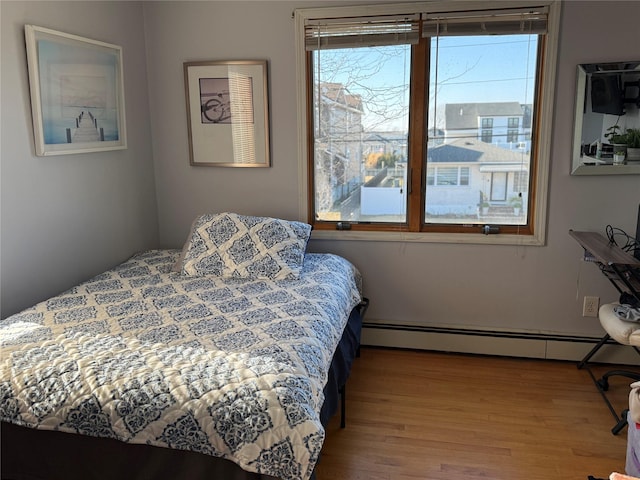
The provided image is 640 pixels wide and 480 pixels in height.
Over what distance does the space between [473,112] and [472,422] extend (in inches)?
63.6

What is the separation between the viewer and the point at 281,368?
1.69 metres

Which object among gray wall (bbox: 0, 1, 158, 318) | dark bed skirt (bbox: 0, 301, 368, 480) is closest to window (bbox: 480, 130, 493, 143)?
gray wall (bbox: 0, 1, 158, 318)

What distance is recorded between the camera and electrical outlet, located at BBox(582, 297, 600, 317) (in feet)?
9.76

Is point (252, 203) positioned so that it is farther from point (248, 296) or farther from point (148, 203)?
point (248, 296)

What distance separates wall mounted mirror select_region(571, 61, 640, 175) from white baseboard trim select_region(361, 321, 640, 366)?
963 millimetres

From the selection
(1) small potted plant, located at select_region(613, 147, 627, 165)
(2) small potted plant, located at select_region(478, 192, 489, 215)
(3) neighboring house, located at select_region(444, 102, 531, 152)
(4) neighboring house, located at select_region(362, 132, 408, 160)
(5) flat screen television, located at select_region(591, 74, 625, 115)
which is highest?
(5) flat screen television, located at select_region(591, 74, 625, 115)

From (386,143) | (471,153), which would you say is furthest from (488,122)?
(386,143)

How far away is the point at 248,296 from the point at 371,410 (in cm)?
82

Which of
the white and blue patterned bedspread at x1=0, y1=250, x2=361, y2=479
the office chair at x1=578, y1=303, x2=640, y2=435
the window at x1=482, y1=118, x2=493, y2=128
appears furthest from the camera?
the window at x1=482, y1=118, x2=493, y2=128

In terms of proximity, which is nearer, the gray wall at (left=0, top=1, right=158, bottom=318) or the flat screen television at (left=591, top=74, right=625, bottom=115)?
the gray wall at (left=0, top=1, right=158, bottom=318)

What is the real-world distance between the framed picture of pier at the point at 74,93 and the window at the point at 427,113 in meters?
1.01

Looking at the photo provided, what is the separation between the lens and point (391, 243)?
3.15 metres

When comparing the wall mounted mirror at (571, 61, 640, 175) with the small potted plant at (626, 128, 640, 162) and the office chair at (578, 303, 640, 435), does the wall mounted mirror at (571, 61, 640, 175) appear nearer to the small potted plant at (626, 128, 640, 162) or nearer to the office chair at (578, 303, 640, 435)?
the small potted plant at (626, 128, 640, 162)

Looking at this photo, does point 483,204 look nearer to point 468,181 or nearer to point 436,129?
point 468,181
